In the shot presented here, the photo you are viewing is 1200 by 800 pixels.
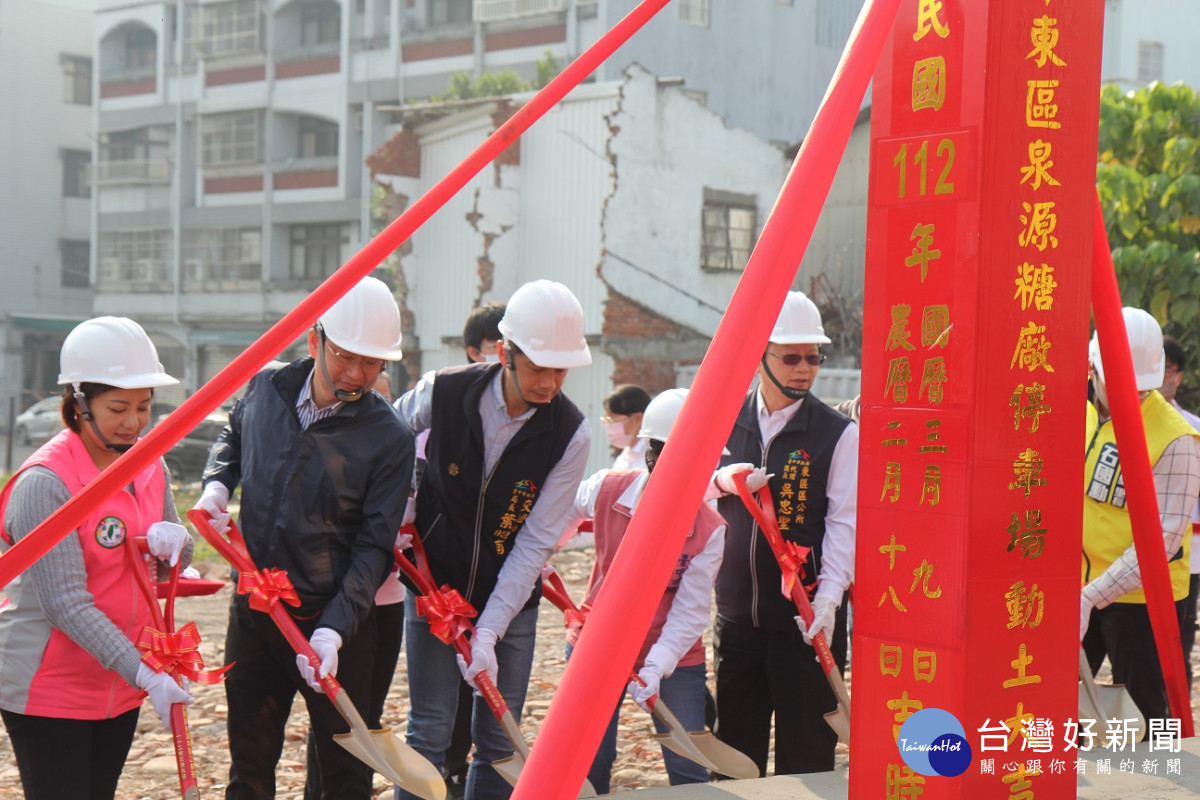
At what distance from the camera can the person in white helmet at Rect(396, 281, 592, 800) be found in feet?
12.6

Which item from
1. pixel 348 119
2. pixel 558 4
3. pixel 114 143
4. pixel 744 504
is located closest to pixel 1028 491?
pixel 744 504

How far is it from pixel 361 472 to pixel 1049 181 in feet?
6.66

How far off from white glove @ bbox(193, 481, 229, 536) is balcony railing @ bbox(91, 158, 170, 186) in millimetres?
28701

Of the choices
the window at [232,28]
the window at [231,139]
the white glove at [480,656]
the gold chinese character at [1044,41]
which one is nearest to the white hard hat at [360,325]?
the white glove at [480,656]

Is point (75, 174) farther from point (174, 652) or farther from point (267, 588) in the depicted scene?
point (174, 652)

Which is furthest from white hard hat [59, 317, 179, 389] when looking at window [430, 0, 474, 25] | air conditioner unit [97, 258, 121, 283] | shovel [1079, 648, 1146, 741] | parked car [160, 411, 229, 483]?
air conditioner unit [97, 258, 121, 283]

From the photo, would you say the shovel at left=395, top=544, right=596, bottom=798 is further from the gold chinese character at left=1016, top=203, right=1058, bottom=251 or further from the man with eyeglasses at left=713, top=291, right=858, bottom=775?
the gold chinese character at left=1016, top=203, right=1058, bottom=251

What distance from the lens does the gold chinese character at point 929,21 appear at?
2631mm

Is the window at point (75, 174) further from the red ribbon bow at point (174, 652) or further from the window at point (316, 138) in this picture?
the red ribbon bow at point (174, 652)

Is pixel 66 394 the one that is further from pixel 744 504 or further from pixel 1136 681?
pixel 1136 681

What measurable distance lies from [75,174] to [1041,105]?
34764 mm

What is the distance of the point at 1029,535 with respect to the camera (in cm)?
269

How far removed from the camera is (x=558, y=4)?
24172 millimetres

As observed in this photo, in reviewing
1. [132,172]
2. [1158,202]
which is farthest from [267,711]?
[132,172]
